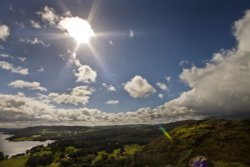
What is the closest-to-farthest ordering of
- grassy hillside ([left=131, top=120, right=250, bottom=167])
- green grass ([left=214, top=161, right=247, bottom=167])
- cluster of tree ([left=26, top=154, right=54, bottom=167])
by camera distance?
1. green grass ([left=214, top=161, right=247, bottom=167])
2. grassy hillside ([left=131, top=120, right=250, bottom=167])
3. cluster of tree ([left=26, top=154, right=54, bottom=167])

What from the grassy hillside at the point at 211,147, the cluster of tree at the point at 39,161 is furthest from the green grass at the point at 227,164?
the cluster of tree at the point at 39,161

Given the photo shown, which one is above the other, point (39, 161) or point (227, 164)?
point (39, 161)

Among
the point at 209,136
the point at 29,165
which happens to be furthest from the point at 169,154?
the point at 29,165

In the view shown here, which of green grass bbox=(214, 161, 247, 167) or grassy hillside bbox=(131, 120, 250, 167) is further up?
grassy hillside bbox=(131, 120, 250, 167)

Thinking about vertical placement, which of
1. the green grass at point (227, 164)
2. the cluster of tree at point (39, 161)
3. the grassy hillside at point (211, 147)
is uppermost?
the cluster of tree at point (39, 161)

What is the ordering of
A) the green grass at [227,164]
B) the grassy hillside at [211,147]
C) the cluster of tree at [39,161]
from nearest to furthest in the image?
1. the green grass at [227,164]
2. the grassy hillside at [211,147]
3. the cluster of tree at [39,161]

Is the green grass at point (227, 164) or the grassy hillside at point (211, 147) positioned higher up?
the grassy hillside at point (211, 147)

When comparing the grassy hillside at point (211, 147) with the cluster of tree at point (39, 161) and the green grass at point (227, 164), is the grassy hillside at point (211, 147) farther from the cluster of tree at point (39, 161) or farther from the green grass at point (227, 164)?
the cluster of tree at point (39, 161)

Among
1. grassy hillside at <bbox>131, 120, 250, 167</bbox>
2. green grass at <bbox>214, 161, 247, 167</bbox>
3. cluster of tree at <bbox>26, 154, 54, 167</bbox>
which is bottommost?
green grass at <bbox>214, 161, 247, 167</bbox>

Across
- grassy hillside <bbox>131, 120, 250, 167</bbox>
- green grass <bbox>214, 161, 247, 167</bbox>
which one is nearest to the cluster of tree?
grassy hillside <bbox>131, 120, 250, 167</bbox>

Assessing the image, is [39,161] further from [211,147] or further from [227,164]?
[227,164]

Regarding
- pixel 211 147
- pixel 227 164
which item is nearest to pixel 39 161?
pixel 211 147

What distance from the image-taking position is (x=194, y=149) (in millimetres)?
57062

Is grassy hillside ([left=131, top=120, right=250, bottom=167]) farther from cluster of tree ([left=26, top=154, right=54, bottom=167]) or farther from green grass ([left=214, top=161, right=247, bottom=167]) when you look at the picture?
cluster of tree ([left=26, top=154, right=54, bottom=167])
